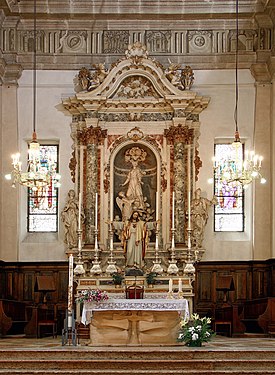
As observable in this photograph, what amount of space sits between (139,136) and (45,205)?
9.42 ft

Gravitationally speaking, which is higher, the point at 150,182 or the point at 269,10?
the point at 269,10

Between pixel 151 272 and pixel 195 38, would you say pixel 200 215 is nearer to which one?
pixel 151 272

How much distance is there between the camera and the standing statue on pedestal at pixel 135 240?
854 inches

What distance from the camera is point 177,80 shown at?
23578 millimetres

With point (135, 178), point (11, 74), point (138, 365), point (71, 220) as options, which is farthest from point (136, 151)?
point (138, 365)

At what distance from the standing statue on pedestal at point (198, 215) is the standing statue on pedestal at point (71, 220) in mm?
2652

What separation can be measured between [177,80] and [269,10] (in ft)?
9.03

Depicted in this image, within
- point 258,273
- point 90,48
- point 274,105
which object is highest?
point 90,48

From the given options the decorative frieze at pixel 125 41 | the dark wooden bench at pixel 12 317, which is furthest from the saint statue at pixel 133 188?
the dark wooden bench at pixel 12 317

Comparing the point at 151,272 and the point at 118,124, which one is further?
the point at 118,124

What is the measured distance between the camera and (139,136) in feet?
77.7

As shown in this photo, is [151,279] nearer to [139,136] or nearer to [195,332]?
[139,136]

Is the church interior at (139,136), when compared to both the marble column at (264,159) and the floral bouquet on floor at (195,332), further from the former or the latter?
the floral bouquet on floor at (195,332)

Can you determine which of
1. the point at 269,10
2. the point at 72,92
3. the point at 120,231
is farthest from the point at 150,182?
the point at 269,10
